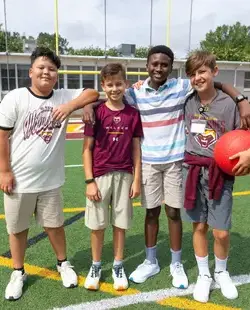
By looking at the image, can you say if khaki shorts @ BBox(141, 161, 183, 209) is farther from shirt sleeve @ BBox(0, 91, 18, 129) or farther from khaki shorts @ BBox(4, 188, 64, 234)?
shirt sleeve @ BBox(0, 91, 18, 129)

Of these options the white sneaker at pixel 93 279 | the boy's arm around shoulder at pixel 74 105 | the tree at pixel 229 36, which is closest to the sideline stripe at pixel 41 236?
the white sneaker at pixel 93 279

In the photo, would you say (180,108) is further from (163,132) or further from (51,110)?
(51,110)

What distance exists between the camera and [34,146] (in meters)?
2.64

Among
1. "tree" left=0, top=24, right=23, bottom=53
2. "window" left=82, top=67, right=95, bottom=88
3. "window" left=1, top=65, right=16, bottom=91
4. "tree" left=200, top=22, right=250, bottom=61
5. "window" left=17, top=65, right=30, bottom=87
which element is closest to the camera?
"window" left=1, top=65, right=16, bottom=91

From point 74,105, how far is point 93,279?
143 cm

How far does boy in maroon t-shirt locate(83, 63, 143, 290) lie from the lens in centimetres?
278

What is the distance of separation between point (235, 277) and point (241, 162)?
3.98 feet

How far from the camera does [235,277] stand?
3.08 metres

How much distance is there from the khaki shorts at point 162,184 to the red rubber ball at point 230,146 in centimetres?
47

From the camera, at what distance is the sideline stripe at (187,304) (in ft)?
8.68

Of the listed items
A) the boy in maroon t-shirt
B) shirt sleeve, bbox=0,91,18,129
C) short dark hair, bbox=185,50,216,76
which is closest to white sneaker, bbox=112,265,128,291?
the boy in maroon t-shirt

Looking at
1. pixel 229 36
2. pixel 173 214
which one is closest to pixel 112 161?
pixel 173 214

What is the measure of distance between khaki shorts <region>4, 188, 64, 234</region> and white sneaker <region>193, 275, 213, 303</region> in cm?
123

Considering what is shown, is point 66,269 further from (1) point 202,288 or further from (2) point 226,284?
(2) point 226,284
